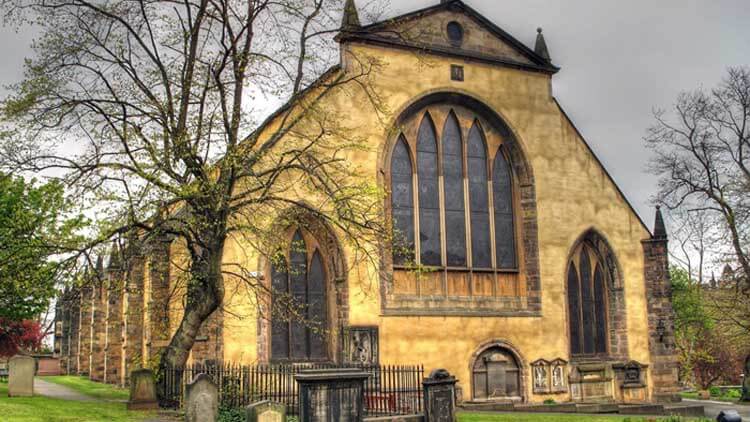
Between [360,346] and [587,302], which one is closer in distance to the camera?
[360,346]

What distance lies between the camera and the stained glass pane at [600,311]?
1123 inches

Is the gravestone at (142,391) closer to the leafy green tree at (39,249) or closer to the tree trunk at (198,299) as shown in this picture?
the tree trunk at (198,299)

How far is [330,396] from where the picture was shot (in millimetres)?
16156

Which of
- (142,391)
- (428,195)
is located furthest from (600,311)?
(142,391)

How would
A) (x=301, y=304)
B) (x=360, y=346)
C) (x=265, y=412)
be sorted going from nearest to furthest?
(x=265, y=412)
(x=301, y=304)
(x=360, y=346)

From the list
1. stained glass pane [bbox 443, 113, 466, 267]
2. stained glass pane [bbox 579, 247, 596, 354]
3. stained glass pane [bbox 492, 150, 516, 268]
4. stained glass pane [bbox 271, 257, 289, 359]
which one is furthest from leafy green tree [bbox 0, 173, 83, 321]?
stained glass pane [bbox 579, 247, 596, 354]

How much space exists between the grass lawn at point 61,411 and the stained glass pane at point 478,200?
37.9 feet

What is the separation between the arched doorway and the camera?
2567cm

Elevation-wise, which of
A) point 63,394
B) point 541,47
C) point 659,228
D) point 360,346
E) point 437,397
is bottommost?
point 63,394

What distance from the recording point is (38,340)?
141 ft

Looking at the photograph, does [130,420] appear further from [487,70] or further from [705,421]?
[487,70]

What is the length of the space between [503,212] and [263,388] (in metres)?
10.3

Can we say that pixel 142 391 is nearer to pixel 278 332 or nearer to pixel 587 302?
pixel 278 332

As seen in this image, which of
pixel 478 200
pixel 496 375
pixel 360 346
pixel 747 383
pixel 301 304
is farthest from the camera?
pixel 747 383
